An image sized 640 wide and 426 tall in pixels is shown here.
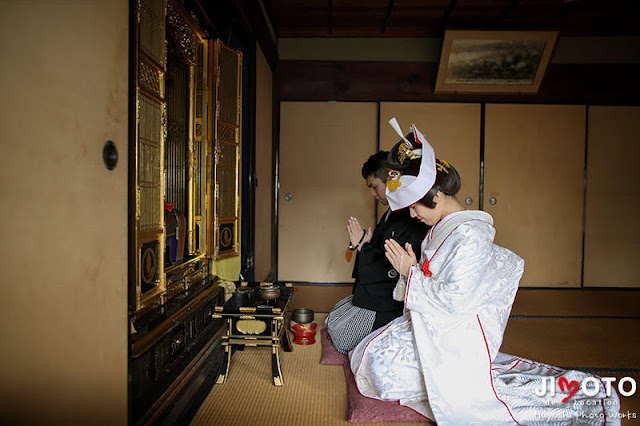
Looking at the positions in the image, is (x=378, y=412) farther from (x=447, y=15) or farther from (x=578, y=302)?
(x=447, y=15)

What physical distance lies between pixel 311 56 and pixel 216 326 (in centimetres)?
321

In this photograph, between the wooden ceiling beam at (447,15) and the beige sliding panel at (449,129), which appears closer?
the wooden ceiling beam at (447,15)

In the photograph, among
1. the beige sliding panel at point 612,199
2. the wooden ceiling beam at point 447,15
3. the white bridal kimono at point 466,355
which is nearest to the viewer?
the white bridal kimono at point 466,355

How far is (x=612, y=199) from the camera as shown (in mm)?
4465

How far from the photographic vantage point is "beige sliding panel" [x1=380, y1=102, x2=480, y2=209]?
14.6 ft

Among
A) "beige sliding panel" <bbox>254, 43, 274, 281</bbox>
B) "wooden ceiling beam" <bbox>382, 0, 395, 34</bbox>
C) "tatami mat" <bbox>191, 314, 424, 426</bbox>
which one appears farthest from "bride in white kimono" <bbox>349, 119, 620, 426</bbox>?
"wooden ceiling beam" <bbox>382, 0, 395, 34</bbox>

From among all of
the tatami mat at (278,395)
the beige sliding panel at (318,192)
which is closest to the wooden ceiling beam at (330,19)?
the beige sliding panel at (318,192)

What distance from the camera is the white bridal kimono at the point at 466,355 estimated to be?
5.44 feet

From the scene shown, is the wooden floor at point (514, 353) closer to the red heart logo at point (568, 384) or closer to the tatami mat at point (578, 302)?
the tatami mat at point (578, 302)

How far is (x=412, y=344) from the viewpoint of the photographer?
190 cm

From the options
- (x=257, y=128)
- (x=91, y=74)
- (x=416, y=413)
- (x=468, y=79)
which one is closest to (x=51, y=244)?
(x=91, y=74)

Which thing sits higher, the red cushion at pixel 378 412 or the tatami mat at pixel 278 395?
the red cushion at pixel 378 412

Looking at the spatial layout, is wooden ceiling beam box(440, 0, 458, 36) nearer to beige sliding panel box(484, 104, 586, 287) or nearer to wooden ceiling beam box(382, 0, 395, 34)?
wooden ceiling beam box(382, 0, 395, 34)

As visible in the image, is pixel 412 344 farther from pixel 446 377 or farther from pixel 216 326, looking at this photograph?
pixel 216 326
